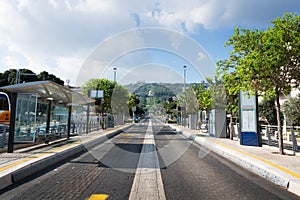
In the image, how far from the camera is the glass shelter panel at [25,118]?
414 inches

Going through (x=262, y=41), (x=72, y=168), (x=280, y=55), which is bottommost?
(x=72, y=168)

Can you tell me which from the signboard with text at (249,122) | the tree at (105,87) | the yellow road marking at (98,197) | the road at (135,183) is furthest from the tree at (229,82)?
the tree at (105,87)

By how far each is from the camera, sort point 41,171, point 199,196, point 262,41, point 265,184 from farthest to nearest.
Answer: point 262,41 → point 41,171 → point 265,184 → point 199,196

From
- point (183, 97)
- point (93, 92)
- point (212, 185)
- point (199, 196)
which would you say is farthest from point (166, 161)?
point (183, 97)

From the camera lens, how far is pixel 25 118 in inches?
441

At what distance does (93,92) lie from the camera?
28.7m

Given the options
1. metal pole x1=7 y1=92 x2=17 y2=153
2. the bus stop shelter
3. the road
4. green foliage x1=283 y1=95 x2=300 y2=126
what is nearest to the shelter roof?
the bus stop shelter

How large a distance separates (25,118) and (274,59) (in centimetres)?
1139

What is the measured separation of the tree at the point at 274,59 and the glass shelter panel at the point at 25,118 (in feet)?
32.6

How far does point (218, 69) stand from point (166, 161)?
303 inches

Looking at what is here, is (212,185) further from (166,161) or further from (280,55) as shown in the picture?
(280,55)

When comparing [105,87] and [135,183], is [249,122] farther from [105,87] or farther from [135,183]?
[105,87]

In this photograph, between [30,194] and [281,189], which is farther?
[281,189]

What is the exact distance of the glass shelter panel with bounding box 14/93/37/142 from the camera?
10.5m
